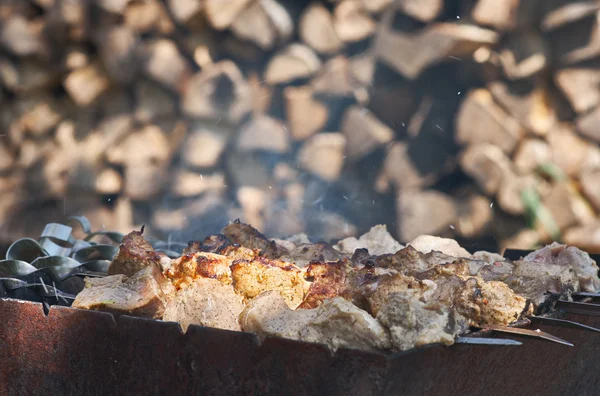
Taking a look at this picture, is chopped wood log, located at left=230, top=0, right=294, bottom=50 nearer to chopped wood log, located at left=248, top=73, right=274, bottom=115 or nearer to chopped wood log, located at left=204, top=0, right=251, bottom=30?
chopped wood log, located at left=204, top=0, right=251, bottom=30

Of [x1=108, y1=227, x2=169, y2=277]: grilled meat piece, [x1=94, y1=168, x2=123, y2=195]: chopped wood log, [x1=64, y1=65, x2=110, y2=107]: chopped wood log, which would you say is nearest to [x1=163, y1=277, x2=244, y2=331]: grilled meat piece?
[x1=108, y1=227, x2=169, y2=277]: grilled meat piece

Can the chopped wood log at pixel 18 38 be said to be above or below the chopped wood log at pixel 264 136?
above

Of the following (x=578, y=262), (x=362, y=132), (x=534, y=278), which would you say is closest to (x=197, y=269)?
(x=534, y=278)

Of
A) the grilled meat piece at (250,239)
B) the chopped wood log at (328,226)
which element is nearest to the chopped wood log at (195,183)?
the chopped wood log at (328,226)

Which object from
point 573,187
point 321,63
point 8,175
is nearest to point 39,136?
point 8,175

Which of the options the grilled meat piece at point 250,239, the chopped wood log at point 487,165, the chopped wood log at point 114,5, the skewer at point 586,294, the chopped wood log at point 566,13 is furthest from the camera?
the chopped wood log at point 114,5

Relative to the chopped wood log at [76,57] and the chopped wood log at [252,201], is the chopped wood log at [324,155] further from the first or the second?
the chopped wood log at [76,57]
